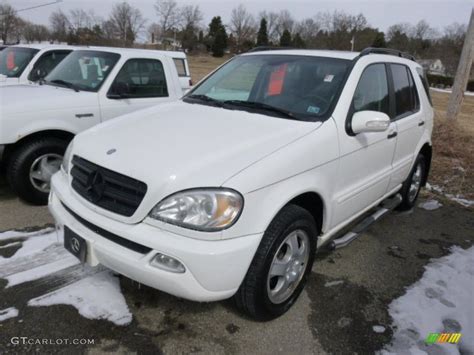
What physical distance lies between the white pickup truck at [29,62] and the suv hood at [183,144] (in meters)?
4.07

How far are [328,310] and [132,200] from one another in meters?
1.61

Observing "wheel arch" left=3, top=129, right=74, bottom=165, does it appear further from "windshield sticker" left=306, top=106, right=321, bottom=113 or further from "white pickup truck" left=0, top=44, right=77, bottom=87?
"windshield sticker" left=306, top=106, right=321, bottom=113

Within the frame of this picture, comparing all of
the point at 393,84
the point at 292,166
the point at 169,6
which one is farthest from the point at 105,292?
the point at 169,6

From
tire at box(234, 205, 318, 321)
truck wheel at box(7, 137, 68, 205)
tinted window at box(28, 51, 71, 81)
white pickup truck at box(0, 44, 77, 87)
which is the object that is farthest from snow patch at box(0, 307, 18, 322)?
tinted window at box(28, 51, 71, 81)

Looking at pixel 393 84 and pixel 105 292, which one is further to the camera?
pixel 393 84

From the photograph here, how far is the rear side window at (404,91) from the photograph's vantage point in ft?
12.8

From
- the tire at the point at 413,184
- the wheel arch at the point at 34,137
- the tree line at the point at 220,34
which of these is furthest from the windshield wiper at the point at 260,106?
the tree line at the point at 220,34

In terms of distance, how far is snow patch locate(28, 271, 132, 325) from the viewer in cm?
262

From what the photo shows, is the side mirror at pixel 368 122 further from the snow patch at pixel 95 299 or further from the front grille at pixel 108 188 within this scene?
the snow patch at pixel 95 299

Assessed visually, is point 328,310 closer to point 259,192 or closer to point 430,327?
point 430,327

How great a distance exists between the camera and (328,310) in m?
2.85

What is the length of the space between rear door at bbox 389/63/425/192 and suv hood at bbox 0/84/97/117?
3289 mm

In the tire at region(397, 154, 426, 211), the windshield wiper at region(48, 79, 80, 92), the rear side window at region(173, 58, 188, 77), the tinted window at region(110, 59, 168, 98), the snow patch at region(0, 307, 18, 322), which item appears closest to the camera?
the snow patch at region(0, 307, 18, 322)

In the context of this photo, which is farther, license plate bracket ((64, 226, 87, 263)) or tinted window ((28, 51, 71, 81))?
tinted window ((28, 51, 71, 81))
